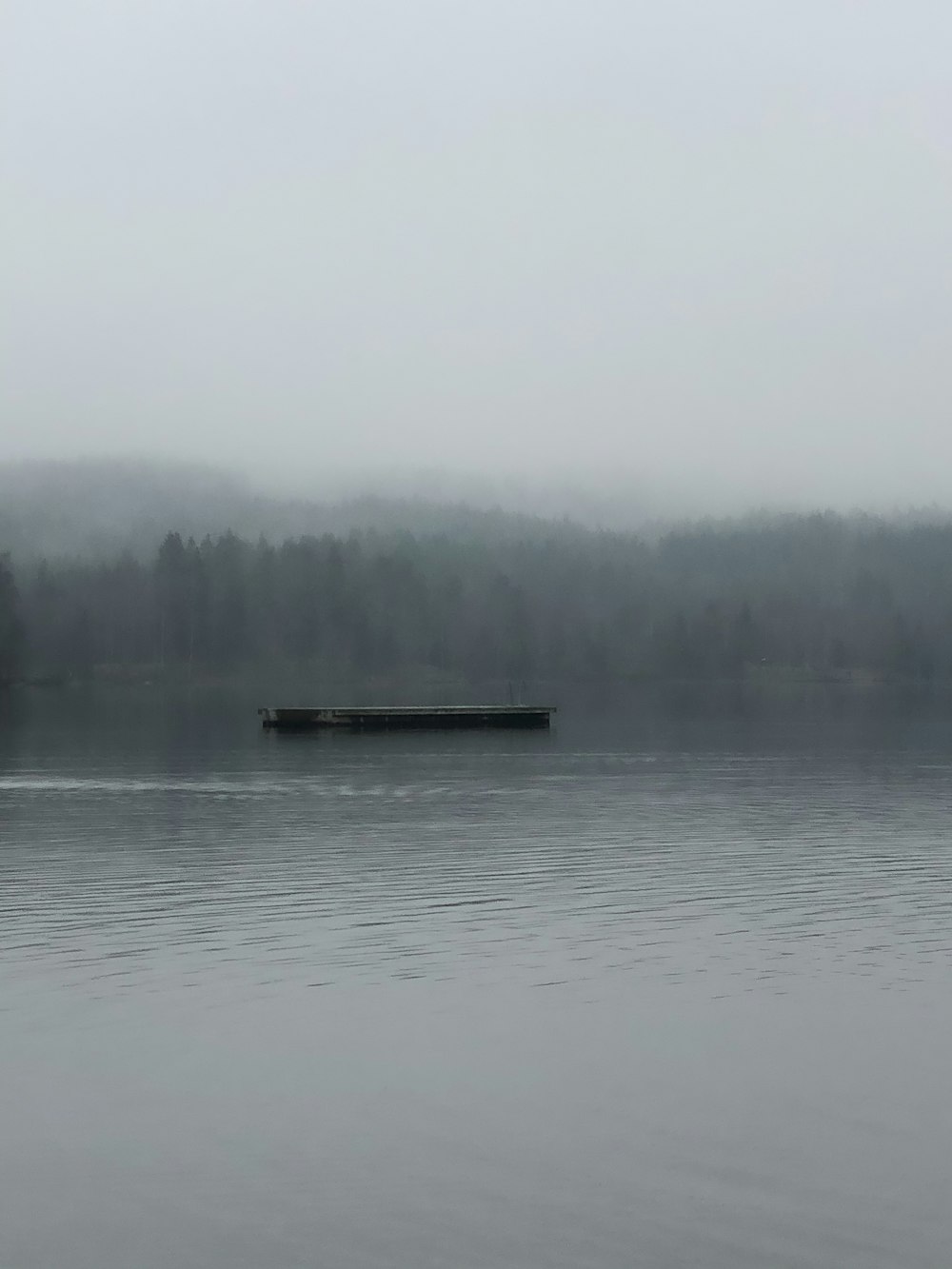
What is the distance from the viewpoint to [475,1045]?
89.8ft

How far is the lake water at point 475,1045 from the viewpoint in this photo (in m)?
19.1

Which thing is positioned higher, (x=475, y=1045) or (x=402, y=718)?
(x=402, y=718)

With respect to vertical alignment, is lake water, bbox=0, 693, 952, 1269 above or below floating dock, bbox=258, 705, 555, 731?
below

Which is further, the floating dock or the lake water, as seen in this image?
the floating dock

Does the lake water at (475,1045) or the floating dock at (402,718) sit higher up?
the floating dock at (402,718)

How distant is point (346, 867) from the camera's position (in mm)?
49500

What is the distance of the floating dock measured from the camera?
467ft

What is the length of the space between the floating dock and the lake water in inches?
3151

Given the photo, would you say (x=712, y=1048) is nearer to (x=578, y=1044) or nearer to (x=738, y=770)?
(x=578, y=1044)

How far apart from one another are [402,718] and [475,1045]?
391ft

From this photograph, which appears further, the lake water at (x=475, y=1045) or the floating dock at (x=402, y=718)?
the floating dock at (x=402, y=718)

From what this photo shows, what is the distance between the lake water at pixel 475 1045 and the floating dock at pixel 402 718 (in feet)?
263

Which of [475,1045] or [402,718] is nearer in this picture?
[475,1045]

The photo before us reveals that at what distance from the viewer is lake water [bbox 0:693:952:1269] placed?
19141 millimetres
